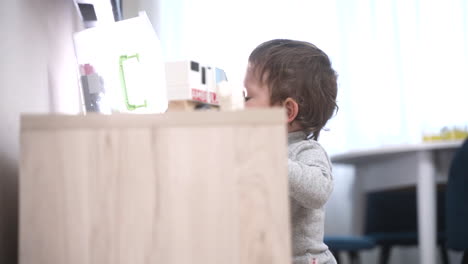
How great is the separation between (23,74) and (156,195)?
513 millimetres

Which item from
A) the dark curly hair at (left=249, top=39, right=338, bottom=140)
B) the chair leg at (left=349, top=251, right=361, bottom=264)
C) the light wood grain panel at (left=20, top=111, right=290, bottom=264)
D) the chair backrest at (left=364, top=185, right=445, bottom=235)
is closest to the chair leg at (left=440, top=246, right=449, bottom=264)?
the chair backrest at (left=364, top=185, right=445, bottom=235)

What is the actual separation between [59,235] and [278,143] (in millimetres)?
348

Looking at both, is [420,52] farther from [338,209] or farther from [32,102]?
[32,102]

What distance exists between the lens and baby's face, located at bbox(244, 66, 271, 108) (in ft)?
5.02

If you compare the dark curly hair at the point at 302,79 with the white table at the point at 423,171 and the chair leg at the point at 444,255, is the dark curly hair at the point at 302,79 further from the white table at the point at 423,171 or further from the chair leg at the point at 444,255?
the chair leg at the point at 444,255

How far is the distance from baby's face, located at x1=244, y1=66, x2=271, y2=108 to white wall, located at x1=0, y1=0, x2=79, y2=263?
46 centimetres

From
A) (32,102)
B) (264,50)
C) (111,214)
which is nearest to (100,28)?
(32,102)

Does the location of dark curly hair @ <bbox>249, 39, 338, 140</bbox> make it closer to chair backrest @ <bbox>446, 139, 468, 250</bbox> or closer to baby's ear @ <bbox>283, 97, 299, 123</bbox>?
baby's ear @ <bbox>283, 97, 299, 123</bbox>

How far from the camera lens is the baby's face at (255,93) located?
1531 mm

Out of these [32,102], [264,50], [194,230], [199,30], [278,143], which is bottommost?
[194,230]

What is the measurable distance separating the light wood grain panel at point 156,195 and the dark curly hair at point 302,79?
585 millimetres

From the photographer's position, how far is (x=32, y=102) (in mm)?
1355

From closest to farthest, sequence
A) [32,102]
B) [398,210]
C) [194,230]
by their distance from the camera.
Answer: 1. [194,230]
2. [32,102]
3. [398,210]

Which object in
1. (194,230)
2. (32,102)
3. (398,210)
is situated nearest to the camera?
(194,230)
